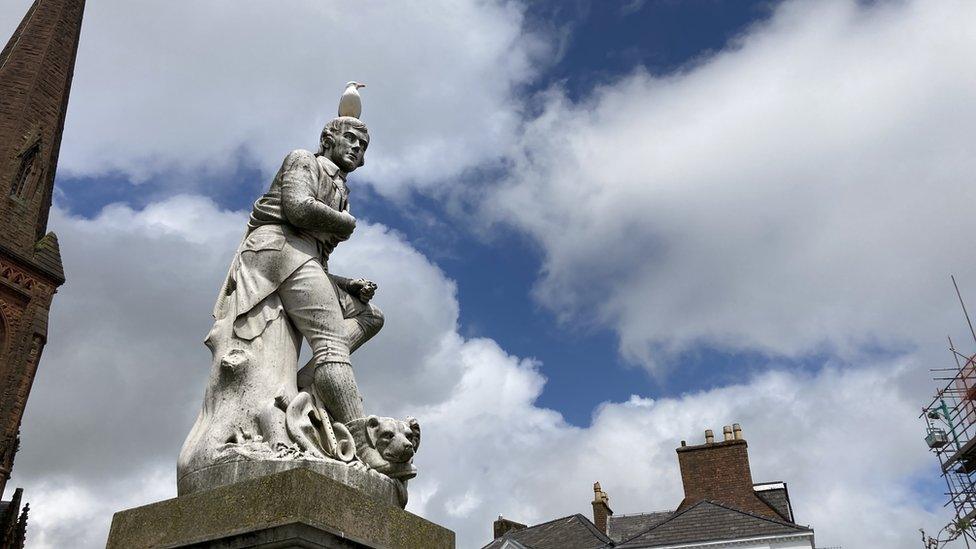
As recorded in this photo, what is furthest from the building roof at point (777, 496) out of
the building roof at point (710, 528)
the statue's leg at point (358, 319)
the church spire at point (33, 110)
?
the church spire at point (33, 110)

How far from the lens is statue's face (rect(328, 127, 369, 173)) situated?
6.03 m

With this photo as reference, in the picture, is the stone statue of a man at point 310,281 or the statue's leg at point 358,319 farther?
the statue's leg at point 358,319

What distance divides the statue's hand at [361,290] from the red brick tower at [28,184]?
4537 centimetres

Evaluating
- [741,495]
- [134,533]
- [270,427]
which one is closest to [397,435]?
[270,427]

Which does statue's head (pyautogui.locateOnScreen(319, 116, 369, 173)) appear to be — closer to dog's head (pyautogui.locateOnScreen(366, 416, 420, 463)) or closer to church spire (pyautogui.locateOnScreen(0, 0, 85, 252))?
dog's head (pyautogui.locateOnScreen(366, 416, 420, 463))

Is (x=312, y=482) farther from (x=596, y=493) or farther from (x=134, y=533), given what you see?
(x=596, y=493)

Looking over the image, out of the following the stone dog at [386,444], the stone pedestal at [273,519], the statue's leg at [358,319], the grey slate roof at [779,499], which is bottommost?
the stone pedestal at [273,519]

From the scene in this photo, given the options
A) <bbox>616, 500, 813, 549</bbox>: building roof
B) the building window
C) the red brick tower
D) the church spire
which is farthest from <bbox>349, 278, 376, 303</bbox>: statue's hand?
the building window

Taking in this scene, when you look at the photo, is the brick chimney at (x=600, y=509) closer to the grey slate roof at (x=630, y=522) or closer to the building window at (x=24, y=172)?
the grey slate roof at (x=630, y=522)

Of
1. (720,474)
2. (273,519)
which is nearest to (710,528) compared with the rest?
(720,474)

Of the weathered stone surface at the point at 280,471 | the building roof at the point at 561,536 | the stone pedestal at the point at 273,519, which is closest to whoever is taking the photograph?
the stone pedestal at the point at 273,519

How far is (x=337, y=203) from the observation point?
19.0 feet

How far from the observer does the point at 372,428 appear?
4879mm

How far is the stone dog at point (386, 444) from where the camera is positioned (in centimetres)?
481
